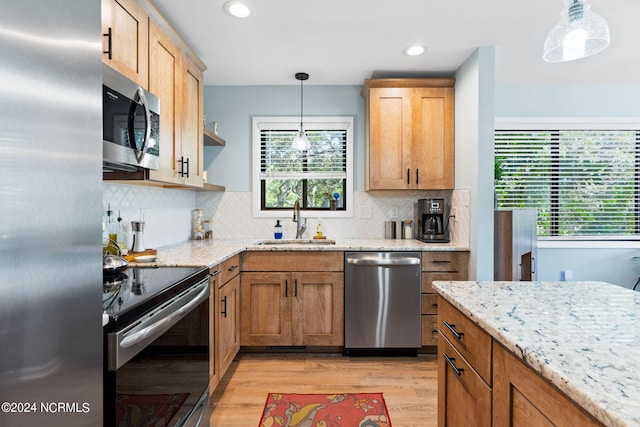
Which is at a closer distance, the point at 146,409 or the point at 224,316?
the point at 146,409

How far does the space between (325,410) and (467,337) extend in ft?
4.34

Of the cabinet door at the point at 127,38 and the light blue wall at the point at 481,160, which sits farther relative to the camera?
the light blue wall at the point at 481,160

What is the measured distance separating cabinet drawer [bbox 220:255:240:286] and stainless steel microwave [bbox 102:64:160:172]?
2.75 ft

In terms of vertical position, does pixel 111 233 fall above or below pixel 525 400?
above

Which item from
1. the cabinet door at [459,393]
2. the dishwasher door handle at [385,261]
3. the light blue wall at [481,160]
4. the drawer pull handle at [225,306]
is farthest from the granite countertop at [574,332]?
the drawer pull handle at [225,306]

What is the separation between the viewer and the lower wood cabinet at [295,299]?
2.95m

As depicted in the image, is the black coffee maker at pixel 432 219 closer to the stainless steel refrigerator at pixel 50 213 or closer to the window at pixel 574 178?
the window at pixel 574 178

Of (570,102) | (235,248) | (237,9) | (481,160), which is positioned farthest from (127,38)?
(570,102)

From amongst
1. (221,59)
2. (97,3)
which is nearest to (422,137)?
(221,59)

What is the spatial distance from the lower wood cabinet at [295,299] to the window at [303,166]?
790 mm

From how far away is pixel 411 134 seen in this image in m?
3.28

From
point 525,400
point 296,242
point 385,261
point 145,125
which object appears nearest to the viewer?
point 525,400

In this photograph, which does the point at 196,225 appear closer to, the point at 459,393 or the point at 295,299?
the point at 295,299

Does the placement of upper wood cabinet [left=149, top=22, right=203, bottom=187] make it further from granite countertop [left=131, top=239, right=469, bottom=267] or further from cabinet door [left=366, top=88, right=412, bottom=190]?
cabinet door [left=366, top=88, right=412, bottom=190]
